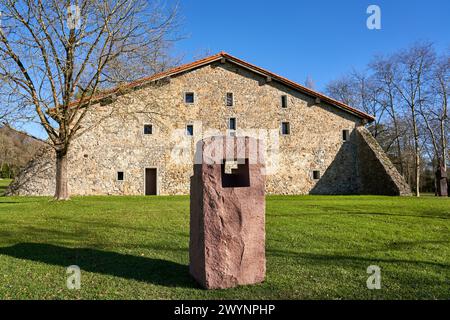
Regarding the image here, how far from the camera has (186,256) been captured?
564 centimetres

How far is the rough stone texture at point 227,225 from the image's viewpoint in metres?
4.03

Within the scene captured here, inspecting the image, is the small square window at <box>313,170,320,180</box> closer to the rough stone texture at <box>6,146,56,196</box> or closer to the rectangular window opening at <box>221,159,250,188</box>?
the rough stone texture at <box>6,146,56,196</box>

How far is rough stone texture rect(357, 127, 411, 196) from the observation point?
19.8 meters

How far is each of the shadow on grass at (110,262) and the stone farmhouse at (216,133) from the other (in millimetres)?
14353

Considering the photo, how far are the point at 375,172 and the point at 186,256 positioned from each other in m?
18.7

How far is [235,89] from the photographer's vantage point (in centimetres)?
2225

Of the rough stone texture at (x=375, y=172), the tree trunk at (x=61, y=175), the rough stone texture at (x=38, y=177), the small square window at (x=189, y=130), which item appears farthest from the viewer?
the small square window at (x=189, y=130)

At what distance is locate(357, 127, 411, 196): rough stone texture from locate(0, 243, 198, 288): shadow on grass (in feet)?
58.9

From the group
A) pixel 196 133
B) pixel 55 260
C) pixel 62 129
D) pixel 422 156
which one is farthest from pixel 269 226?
pixel 422 156

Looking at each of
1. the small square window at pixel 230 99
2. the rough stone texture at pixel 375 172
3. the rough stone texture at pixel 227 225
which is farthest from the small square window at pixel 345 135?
the rough stone texture at pixel 227 225

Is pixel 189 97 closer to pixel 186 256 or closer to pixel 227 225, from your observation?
pixel 186 256

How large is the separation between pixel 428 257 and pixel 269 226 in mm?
3546

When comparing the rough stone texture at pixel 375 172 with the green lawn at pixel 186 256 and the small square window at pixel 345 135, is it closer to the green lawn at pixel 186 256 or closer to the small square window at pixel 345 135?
the small square window at pixel 345 135

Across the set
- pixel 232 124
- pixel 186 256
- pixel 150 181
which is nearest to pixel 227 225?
pixel 186 256
